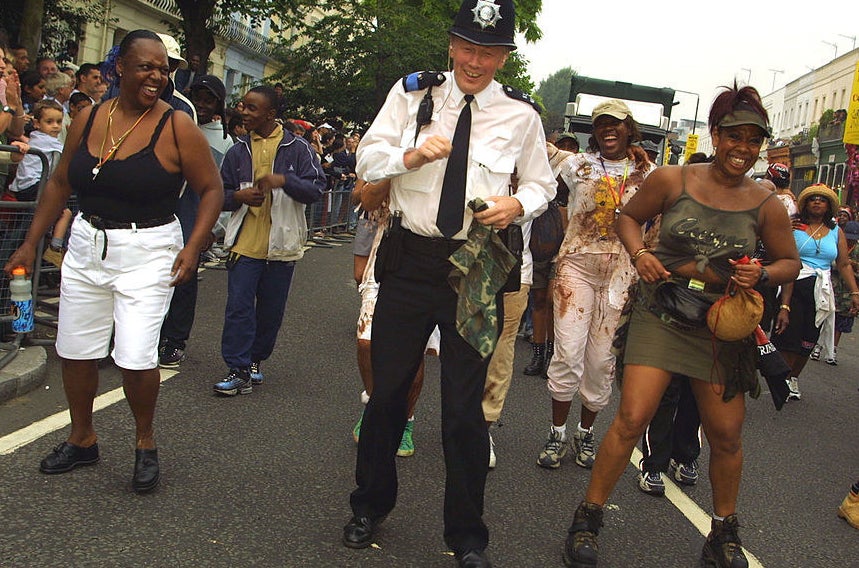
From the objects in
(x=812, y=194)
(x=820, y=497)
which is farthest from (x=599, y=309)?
(x=812, y=194)

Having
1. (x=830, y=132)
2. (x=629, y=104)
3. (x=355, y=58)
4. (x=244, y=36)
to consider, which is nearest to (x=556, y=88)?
(x=830, y=132)

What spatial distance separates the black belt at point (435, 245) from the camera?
3629 mm

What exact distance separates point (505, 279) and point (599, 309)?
1872mm

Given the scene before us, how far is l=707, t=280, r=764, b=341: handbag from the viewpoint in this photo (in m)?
3.86

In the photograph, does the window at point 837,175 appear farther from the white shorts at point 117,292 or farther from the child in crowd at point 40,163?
the white shorts at point 117,292

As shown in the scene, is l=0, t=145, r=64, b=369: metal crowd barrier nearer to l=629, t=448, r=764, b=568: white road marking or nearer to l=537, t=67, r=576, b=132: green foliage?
l=629, t=448, r=764, b=568: white road marking

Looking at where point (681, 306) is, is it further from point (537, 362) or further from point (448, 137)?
point (537, 362)

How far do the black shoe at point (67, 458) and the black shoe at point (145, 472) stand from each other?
0.29 metres

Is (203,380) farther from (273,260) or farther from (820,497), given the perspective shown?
(820,497)

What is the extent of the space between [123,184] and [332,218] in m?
14.3

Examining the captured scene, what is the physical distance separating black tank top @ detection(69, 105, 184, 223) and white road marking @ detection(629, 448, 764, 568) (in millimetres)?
2706

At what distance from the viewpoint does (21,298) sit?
199 inches

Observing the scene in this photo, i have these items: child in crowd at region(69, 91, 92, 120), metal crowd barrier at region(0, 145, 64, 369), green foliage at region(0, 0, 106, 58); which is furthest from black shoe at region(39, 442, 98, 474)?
green foliage at region(0, 0, 106, 58)

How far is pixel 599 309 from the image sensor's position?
210 inches
